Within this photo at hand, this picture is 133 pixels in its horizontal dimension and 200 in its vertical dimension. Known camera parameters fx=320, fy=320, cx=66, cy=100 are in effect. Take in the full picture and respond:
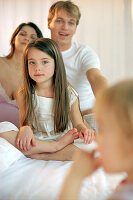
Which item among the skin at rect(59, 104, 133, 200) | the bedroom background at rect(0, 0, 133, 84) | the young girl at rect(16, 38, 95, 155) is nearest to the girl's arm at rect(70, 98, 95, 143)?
the young girl at rect(16, 38, 95, 155)

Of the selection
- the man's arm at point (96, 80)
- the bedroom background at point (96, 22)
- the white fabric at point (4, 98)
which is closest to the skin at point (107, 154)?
the man's arm at point (96, 80)

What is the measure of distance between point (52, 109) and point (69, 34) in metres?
0.72

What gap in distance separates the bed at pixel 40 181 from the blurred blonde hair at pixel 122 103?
0.55 metres

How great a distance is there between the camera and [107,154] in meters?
0.66

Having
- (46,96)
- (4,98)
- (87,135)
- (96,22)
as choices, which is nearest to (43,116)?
(46,96)

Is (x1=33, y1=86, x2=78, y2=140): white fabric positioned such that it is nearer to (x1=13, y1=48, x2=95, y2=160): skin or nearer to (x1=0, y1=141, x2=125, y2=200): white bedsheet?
(x1=13, y1=48, x2=95, y2=160): skin

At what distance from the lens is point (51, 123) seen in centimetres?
182

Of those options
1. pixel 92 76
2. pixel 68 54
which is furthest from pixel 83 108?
pixel 68 54

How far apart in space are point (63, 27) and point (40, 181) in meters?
1.36

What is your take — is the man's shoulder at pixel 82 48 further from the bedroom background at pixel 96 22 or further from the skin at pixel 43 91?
the bedroom background at pixel 96 22

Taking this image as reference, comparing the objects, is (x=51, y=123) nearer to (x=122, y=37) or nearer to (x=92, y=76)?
(x=92, y=76)

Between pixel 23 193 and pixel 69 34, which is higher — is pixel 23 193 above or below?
below

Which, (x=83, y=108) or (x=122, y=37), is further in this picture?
(x=122, y=37)

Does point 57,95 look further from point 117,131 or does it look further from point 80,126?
point 117,131
